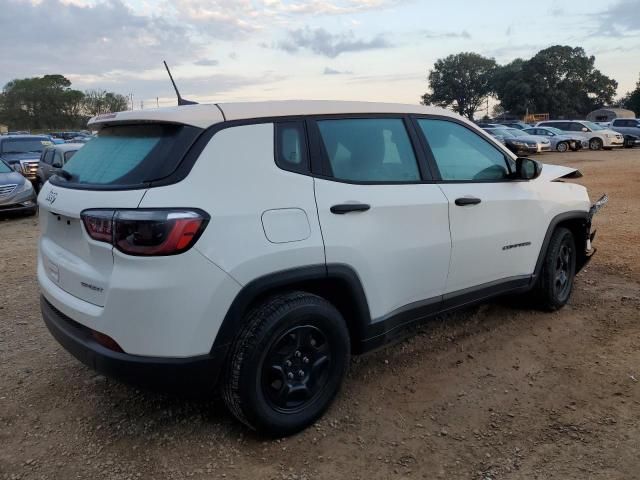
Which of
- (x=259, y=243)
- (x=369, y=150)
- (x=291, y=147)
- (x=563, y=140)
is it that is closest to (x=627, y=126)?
(x=563, y=140)

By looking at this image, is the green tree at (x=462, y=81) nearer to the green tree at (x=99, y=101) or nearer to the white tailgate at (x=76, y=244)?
the green tree at (x=99, y=101)

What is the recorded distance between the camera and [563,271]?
490 cm

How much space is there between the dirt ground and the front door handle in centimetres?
110

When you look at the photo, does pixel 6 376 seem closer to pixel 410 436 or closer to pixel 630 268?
pixel 410 436

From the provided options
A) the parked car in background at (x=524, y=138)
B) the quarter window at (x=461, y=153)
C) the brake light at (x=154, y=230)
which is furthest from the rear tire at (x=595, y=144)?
the brake light at (x=154, y=230)

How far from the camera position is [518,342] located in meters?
4.23

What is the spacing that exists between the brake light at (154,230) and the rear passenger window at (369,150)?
93 cm

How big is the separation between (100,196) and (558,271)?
3749mm

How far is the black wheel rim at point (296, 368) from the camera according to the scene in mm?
2943

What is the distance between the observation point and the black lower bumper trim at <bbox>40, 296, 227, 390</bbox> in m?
2.63

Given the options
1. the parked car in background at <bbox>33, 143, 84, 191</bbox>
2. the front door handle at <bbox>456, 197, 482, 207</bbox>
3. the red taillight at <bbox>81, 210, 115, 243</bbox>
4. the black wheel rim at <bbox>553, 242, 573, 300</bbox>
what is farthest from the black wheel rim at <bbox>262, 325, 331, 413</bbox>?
the parked car in background at <bbox>33, 143, 84, 191</bbox>

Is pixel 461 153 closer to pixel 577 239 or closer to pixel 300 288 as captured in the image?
pixel 300 288

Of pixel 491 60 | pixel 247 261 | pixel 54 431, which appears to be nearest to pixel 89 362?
pixel 54 431

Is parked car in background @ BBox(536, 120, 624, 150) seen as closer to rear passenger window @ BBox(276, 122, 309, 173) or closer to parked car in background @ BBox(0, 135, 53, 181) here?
parked car in background @ BBox(0, 135, 53, 181)
